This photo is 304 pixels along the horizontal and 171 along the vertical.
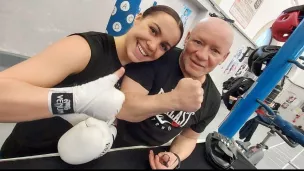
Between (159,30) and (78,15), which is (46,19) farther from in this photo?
(159,30)

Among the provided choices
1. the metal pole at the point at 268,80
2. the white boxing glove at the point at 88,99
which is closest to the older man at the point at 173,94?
Answer: the white boxing glove at the point at 88,99

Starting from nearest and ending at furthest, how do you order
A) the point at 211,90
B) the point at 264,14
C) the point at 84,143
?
1. the point at 84,143
2. the point at 211,90
3. the point at 264,14

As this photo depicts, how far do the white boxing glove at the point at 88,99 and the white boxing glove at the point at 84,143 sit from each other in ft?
0.12

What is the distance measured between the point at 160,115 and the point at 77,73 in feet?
1.12

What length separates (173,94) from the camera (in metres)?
0.54

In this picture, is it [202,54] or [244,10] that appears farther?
[244,10]

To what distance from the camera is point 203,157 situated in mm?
647

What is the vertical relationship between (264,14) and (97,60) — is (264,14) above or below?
above

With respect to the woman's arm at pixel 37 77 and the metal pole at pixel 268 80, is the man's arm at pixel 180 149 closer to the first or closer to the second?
the woman's arm at pixel 37 77

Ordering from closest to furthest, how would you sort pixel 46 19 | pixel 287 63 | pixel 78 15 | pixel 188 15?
pixel 287 63
pixel 46 19
pixel 78 15
pixel 188 15

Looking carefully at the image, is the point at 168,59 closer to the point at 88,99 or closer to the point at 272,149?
the point at 88,99

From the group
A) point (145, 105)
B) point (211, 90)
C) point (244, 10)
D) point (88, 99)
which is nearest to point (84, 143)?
point (88, 99)

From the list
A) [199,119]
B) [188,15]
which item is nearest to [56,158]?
[199,119]

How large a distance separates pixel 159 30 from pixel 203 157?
0.43 meters
